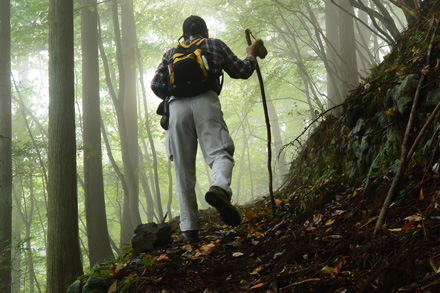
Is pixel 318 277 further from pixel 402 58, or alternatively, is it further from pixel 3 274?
pixel 3 274

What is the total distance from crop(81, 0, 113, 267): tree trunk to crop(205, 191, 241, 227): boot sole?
6.04m

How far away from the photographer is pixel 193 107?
12.9 feet

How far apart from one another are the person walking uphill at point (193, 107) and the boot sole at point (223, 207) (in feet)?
1.06

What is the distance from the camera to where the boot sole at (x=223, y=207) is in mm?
3389

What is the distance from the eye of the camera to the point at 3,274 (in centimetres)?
898

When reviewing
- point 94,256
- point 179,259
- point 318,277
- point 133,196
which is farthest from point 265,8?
point 318,277

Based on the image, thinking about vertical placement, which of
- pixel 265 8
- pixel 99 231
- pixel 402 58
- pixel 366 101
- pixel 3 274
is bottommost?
pixel 3 274

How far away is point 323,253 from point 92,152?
795 centimetres

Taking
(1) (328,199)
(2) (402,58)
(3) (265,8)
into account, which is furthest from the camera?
(3) (265,8)

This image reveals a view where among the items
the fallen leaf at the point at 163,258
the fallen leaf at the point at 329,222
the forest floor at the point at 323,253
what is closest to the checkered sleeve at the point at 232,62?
the forest floor at the point at 323,253

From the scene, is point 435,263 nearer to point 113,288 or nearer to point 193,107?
point 113,288

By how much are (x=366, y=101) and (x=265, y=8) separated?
749cm

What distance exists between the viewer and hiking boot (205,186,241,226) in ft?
11.1

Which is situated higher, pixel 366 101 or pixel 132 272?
pixel 366 101
